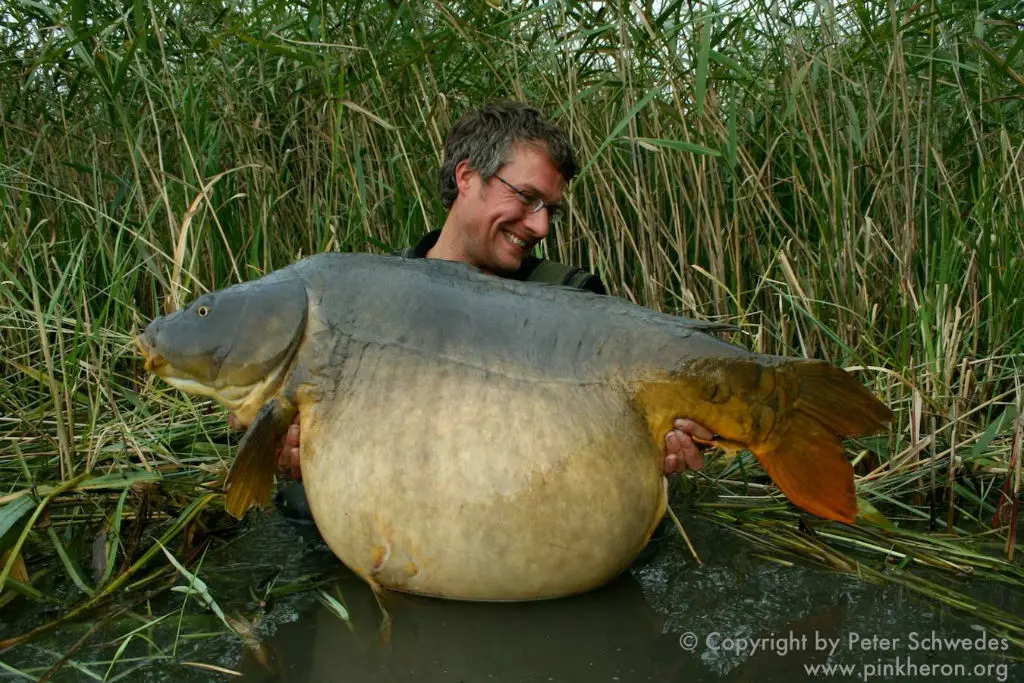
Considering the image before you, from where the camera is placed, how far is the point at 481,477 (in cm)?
178

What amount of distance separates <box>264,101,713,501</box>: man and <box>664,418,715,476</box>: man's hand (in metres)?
0.92

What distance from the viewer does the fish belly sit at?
179cm

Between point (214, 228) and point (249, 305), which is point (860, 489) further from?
point (214, 228)

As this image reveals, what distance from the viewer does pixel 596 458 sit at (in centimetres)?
180

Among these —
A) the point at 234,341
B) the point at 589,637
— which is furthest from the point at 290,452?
the point at 589,637

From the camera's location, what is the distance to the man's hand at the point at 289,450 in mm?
1989

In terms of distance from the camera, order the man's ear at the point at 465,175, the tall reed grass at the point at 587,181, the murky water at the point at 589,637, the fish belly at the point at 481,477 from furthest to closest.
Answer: the man's ear at the point at 465,175 < the tall reed grass at the point at 587,181 < the fish belly at the point at 481,477 < the murky water at the point at 589,637

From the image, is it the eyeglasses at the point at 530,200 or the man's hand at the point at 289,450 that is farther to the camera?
the eyeglasses at the point at 530,200

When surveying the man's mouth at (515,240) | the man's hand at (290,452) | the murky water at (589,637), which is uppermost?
the man's mouth at (515,240)

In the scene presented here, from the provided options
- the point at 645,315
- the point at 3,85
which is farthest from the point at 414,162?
the point at 645,315

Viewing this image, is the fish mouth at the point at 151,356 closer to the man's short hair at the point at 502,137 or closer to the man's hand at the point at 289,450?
the man's hand at the point at 289,450

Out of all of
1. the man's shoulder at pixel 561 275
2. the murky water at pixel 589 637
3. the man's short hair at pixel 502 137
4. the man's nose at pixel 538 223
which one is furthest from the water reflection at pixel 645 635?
the man's short hair at pixel 502 137

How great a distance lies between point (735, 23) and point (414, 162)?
1.21 metres

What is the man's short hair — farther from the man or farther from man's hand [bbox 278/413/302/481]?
man's hand [bbox 278/413/302/481]
